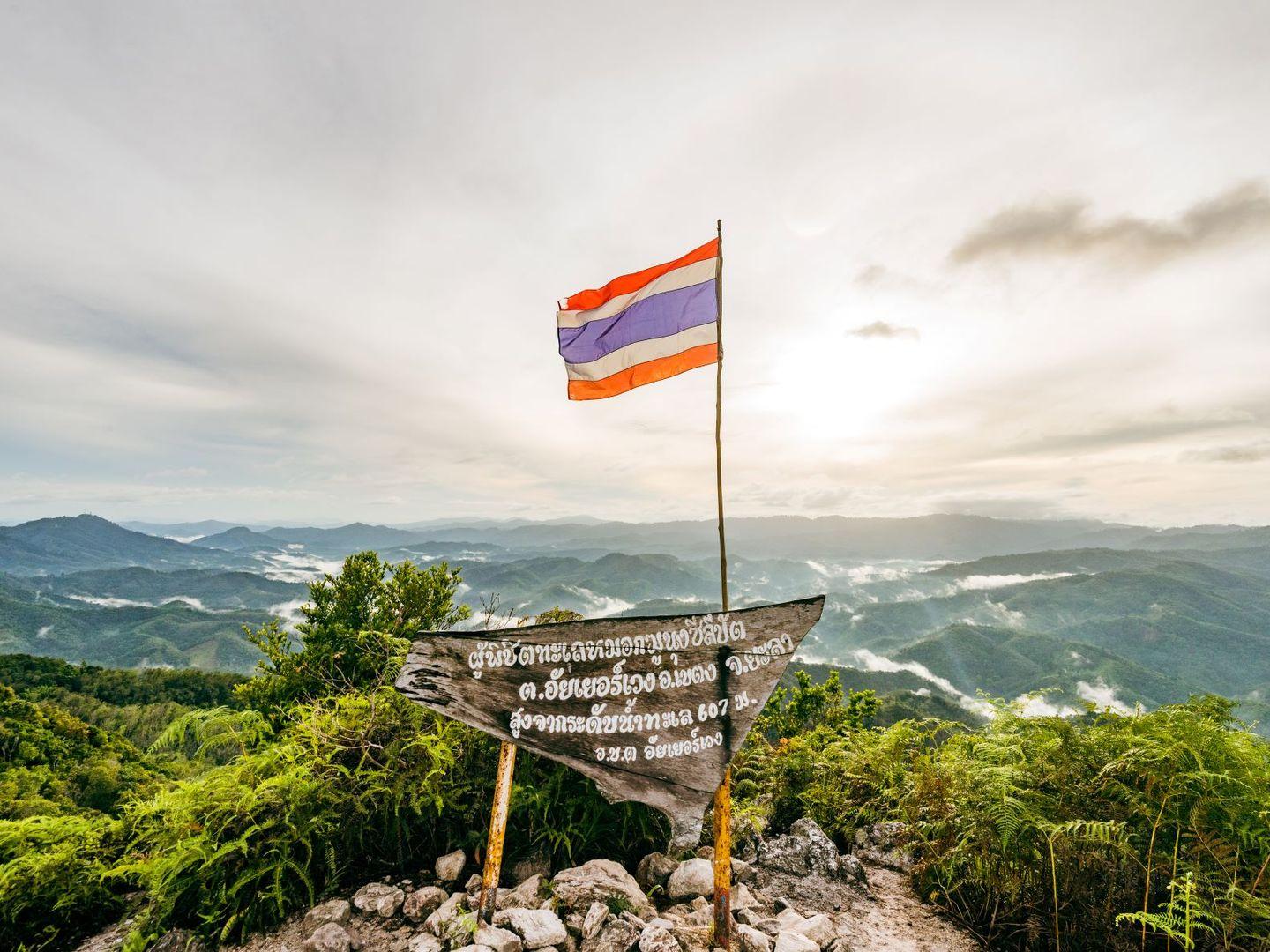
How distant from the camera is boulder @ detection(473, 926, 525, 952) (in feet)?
13.5

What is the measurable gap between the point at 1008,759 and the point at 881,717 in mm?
142424

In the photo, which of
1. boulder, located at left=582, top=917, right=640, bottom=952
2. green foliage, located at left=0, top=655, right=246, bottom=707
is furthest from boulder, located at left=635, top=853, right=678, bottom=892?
green foliage, located at left=0, top=655, right=246, bottom=707

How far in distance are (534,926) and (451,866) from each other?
1.20 metres

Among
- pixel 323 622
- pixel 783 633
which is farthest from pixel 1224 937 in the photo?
pixel 323 622

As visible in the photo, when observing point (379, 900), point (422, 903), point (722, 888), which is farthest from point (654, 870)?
point (379, 900)

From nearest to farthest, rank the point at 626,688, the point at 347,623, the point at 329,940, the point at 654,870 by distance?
1. the point at 329,940
2. the point at 626,688
3. the point at 654,870
4. the point at 347,623

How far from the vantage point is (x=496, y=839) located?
473cm

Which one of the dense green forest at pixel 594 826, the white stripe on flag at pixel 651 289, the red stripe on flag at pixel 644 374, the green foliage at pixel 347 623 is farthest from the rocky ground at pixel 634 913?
the white stripe on flag at pixel 651 289

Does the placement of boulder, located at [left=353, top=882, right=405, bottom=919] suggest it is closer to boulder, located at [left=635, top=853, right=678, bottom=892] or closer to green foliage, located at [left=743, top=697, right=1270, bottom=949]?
boulder, located at [left=635, top=853, right=678, bottom=892]

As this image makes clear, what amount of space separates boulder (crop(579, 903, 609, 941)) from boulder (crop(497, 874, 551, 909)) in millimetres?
538

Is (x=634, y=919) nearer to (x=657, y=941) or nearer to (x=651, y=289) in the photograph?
(x=657, y=941)

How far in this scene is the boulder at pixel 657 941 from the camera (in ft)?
13.8

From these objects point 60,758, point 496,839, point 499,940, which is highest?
point 496,839

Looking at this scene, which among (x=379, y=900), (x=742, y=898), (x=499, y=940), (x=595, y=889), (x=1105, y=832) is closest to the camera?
(x=499, y=940)
